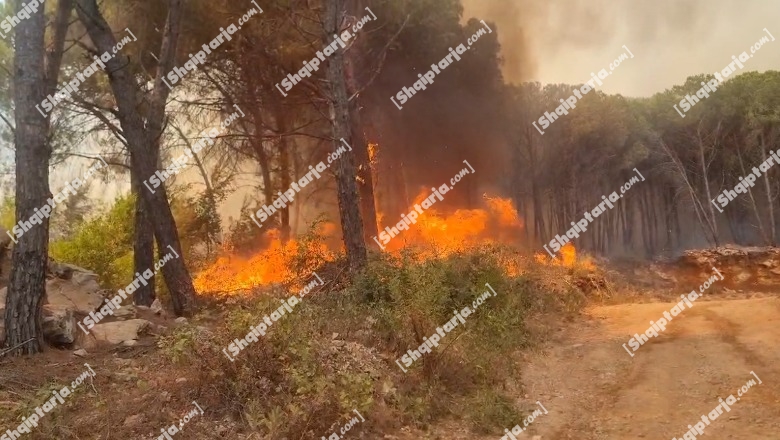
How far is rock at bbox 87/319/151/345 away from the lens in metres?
8.36

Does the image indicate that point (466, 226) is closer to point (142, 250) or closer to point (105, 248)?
point (105, 248)

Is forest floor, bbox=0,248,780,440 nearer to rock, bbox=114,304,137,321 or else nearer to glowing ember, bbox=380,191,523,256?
rock, bbox=114,304,137,321

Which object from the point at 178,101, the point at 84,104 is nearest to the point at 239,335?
the point at 84,104

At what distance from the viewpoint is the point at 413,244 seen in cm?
1527

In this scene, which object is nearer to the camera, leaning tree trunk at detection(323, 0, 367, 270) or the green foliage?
leaning tree trunk at detection(323, 0, 367, 270)

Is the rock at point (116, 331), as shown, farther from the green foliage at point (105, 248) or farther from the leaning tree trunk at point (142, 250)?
the green foliage at point (105, 248)

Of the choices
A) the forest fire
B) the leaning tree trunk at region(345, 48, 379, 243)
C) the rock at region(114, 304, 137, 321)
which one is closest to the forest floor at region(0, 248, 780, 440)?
the rock at region(114, 304, 137, 321)

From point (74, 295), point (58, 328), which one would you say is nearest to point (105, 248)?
point (74, 295)

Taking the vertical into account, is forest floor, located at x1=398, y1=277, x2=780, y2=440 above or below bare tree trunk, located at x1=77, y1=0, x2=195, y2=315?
below

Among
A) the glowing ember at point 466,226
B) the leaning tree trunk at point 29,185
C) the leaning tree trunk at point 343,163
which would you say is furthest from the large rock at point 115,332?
the glowing ember at point 466,226

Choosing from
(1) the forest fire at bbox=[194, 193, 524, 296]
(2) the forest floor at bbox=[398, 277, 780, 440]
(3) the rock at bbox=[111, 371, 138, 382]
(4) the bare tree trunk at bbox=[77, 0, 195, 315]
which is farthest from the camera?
(1) the forest fire at bbox=[194, 193, 524, 296]

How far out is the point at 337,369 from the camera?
21.1ft

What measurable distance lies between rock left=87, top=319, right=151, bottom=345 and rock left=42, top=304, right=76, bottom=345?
332 millimetres

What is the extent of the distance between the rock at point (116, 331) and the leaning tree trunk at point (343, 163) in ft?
15.1
